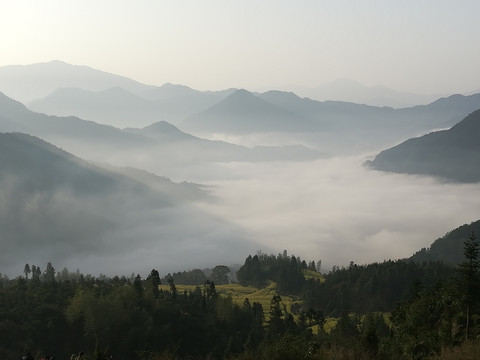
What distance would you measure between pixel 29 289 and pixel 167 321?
3745 centimetres

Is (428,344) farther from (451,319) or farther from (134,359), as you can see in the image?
(134,359)

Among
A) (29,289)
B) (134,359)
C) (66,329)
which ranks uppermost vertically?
(29,289)

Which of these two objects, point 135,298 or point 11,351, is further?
point 135,298

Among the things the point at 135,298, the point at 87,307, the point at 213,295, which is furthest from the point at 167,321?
the point at 213,295

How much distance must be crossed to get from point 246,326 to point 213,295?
16894 mm

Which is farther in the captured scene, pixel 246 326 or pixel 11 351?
pixel 246 326

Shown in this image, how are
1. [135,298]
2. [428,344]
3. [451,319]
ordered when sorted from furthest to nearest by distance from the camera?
1. [135,298]
2. [451,319]
3. [428,344]

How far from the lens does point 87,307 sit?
11038 cm

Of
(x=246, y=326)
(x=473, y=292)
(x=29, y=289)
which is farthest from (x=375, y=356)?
(x=29, y=289)

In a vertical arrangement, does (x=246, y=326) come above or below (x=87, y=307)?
below

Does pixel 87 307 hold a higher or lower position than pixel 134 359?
higher

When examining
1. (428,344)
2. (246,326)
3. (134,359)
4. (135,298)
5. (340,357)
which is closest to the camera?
(340,357)

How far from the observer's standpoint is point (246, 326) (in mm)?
137125

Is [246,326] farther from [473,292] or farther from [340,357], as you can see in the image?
[340,357]
